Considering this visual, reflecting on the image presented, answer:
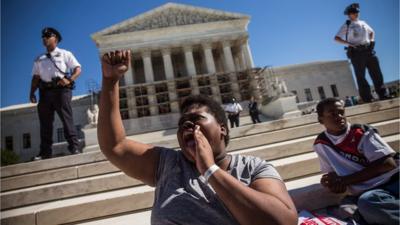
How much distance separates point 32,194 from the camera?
122 inches

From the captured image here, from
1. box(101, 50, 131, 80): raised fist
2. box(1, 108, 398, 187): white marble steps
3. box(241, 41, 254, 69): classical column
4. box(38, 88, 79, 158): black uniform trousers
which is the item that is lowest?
box(1, 108, 398, 187): white marble steps

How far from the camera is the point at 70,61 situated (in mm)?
4730

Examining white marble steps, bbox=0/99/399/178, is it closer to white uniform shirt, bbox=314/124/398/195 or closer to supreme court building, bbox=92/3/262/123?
white uniform shirt, bbox=314/124/398/195

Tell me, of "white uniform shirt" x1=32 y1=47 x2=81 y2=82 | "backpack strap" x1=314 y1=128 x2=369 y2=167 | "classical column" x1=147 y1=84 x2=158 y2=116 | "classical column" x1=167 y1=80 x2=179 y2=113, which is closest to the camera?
"backpack strap" x1=314 y1=128 x2=369 y2=167

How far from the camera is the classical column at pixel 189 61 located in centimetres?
2703

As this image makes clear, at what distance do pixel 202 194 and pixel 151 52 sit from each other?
28690 millimetres

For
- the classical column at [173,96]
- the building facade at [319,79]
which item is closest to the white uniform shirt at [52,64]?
the classical column at [173,96]

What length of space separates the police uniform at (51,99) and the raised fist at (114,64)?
3432 mm

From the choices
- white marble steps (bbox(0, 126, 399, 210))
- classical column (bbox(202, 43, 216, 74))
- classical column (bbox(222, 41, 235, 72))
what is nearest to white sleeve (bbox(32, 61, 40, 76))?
white marble steps (bbox(0, 126, 399, 210))

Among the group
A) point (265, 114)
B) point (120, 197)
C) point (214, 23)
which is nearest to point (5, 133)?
point (214, 23)

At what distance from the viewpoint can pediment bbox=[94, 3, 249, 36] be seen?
91.8ft

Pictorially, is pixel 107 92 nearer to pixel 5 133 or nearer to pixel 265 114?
pixel 265 114

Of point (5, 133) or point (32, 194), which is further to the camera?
point (5, 133)

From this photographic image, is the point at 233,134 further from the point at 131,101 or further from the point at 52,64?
the point at 131,101
